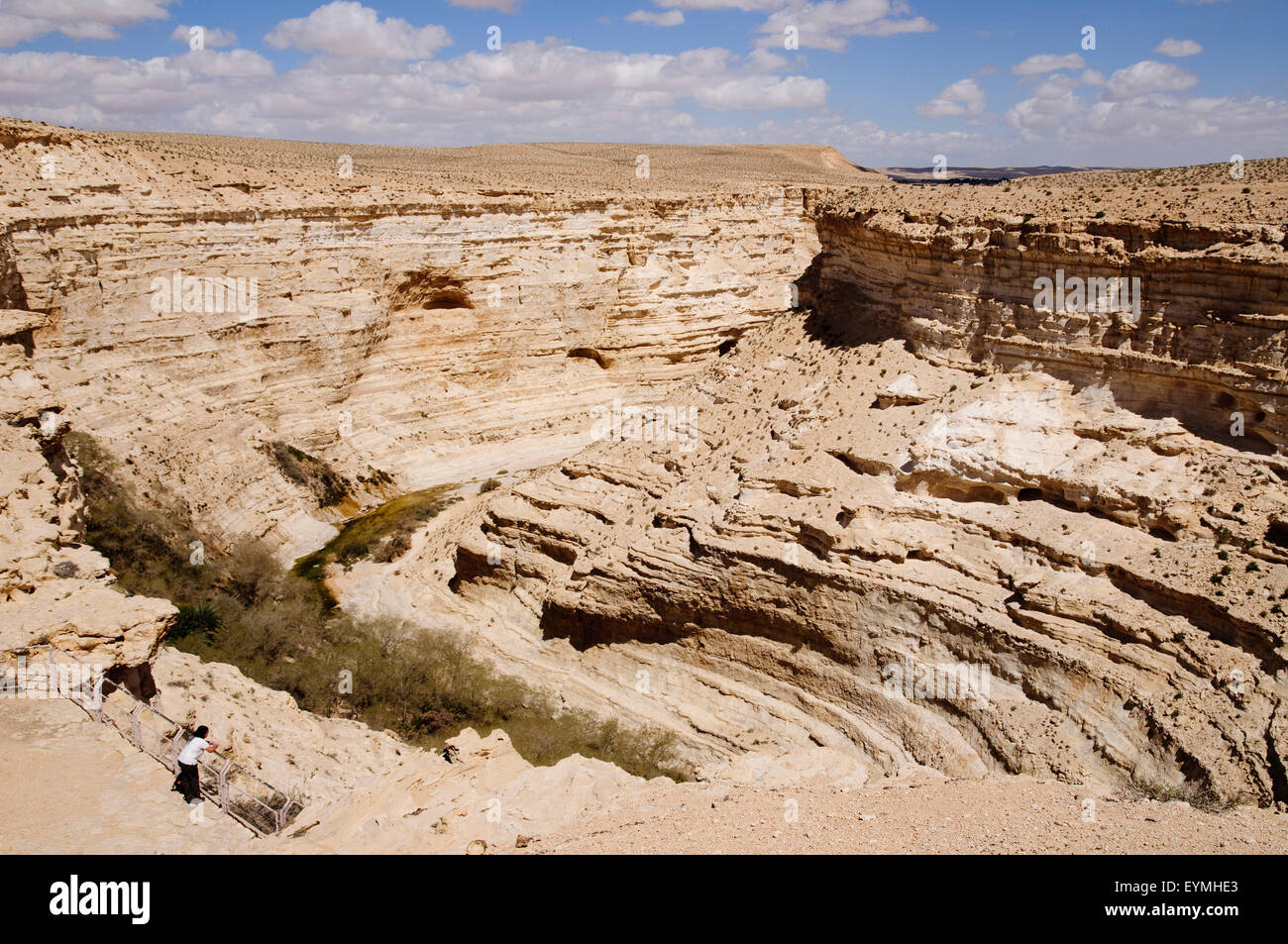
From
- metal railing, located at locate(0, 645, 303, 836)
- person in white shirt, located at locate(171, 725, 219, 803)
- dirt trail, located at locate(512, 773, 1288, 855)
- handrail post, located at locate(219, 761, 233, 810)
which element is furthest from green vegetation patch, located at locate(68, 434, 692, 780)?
person in white shirt, located at locate(171, 725, 219, 803)

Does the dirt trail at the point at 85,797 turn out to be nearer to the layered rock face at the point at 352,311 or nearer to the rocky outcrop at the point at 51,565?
the rocky outcrop at the point at 51,565

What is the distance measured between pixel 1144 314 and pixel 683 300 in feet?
61.9

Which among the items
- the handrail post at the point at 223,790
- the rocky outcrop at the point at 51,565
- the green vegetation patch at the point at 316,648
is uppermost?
the rocky outcrop at the point at 51,565

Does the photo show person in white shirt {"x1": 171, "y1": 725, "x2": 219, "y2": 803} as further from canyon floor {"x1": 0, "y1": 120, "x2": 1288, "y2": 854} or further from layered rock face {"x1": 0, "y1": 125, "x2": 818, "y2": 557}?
layered rock face {"x1": 0, "y1": 125, "x2": 818, "y2": 557}

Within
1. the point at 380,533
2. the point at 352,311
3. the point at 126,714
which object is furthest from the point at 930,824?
the point at 352,311

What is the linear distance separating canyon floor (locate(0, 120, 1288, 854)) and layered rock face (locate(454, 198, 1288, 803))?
62 millimetres

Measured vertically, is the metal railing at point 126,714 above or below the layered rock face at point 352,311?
below

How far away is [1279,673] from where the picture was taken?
11.5m

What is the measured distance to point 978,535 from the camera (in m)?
14.9

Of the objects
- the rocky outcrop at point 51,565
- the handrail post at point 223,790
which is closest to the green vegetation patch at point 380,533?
the rocky outcrop at point 51,565

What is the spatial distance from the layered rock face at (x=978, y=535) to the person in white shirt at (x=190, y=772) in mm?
8369

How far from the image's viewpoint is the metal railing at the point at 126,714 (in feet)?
31.6
